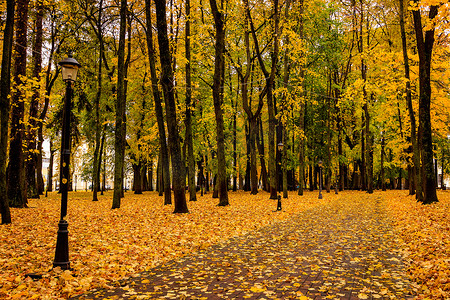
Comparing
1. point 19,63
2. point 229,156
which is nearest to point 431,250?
point 19,63

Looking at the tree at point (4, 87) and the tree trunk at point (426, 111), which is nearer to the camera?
the tree at point (4, 87)

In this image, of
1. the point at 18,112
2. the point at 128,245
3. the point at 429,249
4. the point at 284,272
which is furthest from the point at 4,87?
the point at 429,249

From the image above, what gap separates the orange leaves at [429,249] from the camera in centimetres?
505

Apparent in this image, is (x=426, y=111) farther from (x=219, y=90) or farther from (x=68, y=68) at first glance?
(x=68, y=68)

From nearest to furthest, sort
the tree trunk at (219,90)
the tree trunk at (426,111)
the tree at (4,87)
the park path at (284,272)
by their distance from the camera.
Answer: the park path at (284,272)
the tree at (4,87)
the tree trunk at (426,111)
the tree trunk at (219,90)

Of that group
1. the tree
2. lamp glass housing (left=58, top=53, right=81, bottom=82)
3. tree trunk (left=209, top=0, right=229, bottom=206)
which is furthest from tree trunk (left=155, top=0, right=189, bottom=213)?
lamp glass housing (left=58, top=53, right=81, bottom=82)

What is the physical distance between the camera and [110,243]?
8578 millimetres

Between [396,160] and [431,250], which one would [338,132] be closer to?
[396,160]

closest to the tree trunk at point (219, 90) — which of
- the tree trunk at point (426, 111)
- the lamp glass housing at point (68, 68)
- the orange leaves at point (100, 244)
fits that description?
the orange leaves at point (100, 244)

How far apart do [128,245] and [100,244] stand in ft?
2.34

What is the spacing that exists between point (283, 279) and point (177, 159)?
897 centimetres

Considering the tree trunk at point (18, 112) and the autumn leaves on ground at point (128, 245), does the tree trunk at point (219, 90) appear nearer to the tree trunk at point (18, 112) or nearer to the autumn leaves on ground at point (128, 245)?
the autumn leaves on ground at point (128, 245)

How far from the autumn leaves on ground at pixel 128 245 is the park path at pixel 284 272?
1.30 ft

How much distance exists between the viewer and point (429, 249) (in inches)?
287
